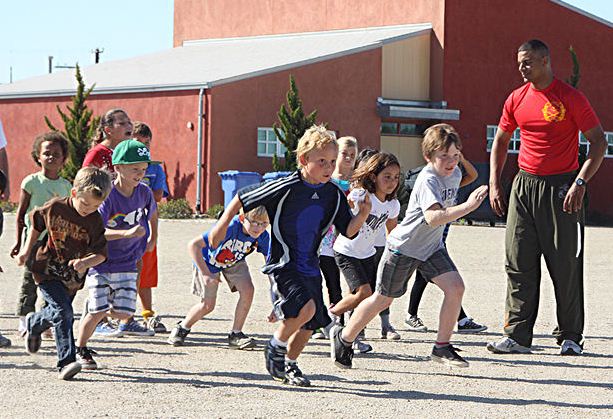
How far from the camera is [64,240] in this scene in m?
7.29

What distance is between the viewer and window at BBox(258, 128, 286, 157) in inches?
1186

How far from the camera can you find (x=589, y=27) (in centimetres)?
3628

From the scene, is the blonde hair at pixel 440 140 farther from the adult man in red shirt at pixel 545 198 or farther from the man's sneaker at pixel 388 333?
the man's sneaker at pixel 388 333

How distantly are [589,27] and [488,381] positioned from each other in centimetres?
3038

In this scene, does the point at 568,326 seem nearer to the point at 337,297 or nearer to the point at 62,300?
the point at 337,297

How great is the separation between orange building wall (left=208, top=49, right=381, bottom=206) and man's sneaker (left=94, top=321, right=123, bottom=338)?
64.8 ft

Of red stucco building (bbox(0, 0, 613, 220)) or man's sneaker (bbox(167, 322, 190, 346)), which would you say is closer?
man's sneaker (bbox(167, 322, 190, 346))

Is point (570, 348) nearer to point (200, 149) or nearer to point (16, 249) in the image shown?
point (16, 249)

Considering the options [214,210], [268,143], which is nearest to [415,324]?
[214,210]

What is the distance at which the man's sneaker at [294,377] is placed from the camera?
23.2 ft

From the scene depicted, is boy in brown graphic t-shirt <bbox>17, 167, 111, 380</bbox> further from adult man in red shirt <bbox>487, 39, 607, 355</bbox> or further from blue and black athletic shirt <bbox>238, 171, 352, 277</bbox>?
adult man in red shirt <bbox>487, 39, 607, 355</bbox>

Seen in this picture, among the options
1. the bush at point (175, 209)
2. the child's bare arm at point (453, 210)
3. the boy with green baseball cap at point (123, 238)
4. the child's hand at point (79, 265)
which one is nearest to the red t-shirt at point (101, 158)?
the boy with green baseball cap at point (123, 238)

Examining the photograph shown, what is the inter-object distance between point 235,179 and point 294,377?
2048cm

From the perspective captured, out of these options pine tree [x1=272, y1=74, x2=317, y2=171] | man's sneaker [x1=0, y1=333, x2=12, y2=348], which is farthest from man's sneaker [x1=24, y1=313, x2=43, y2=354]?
pine tree [x1=272, y1=74, x2=317, y2=171]
